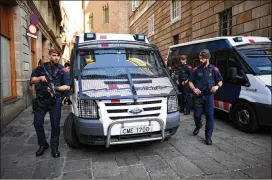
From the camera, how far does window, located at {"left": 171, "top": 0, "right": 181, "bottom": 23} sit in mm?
17500

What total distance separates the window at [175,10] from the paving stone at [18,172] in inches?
624

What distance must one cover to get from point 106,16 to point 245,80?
138 ft

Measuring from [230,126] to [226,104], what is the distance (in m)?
0.60

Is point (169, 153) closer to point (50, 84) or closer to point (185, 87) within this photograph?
point (50, 84)

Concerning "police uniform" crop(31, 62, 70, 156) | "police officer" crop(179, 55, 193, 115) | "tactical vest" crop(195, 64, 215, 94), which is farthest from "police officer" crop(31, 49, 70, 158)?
"police officer" crop(179, 55, 193, 115)

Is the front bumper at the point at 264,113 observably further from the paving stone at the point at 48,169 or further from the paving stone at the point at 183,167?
the paving stone at the point at 48,169

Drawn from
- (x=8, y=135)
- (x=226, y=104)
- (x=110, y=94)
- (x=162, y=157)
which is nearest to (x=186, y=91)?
(x=226, y=104)

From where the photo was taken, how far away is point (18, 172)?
12.0 feet

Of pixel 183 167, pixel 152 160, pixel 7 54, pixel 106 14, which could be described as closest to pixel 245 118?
pixel 183 167

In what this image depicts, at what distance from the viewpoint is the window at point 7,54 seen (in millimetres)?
7409

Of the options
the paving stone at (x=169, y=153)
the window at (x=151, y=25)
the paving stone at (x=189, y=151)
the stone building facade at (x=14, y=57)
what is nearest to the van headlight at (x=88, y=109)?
the paving stone at (x=169, y=153)

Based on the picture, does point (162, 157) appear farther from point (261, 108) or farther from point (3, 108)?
point (3, 108)

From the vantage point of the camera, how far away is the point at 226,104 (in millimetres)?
6426

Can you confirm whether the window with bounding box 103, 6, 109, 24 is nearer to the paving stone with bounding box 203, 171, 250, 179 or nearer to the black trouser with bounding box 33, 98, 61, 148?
the black trouser with bounding box 33, 98, 61, 148
